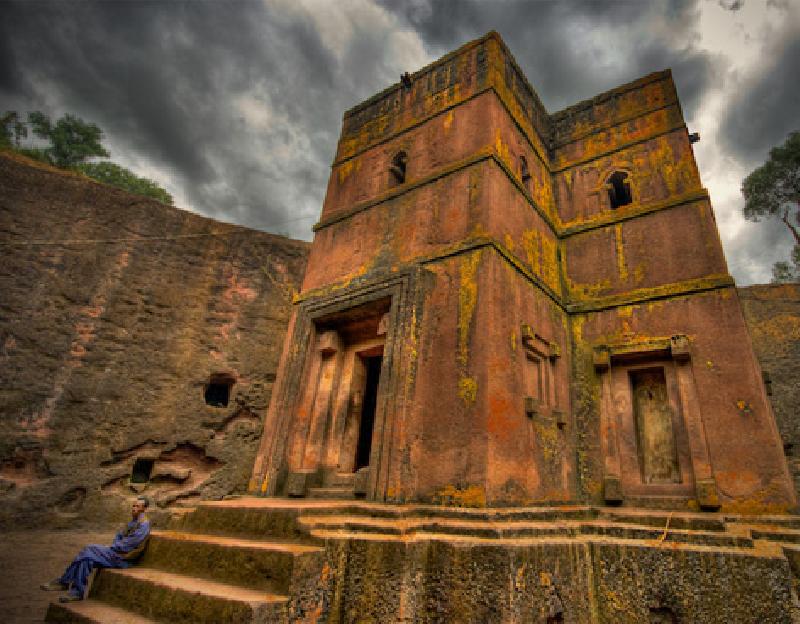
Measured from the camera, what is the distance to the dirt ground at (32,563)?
436cm

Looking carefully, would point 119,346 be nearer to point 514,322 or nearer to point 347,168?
point 347,168

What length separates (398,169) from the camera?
27.6 feet

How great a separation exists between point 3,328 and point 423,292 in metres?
6.53

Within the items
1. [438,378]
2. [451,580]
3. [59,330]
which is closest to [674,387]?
[438,378]

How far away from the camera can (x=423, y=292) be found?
20.6 feet

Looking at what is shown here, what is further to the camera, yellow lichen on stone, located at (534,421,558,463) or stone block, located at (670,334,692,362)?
stone block, located at (670,334,692,362)

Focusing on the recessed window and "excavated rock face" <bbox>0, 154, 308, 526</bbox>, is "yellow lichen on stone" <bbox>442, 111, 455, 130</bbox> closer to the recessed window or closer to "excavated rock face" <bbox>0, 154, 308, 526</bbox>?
"excavated rock face" <bbox>0, 154, 308, 526</bbox>

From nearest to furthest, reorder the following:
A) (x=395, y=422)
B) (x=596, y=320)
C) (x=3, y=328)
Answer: (x=395, y=422) < (x=3, y=328) < (x=596, y=320)

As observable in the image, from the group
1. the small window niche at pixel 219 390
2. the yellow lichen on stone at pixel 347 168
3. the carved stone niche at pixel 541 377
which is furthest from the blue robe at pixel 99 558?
the yellow lichen on stone at pixel 347 168

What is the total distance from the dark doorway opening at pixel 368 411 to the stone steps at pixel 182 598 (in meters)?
3.65

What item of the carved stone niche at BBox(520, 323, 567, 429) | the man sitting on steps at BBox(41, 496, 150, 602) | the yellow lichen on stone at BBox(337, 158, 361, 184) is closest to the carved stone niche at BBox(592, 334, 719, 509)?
the carved stone niche at BBox(520, 323, 567, 429)

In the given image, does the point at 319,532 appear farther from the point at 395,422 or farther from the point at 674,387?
the point at 674,387

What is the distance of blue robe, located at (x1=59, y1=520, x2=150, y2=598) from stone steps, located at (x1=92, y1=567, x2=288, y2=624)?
0.11 meters

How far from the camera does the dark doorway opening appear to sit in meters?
7.58
